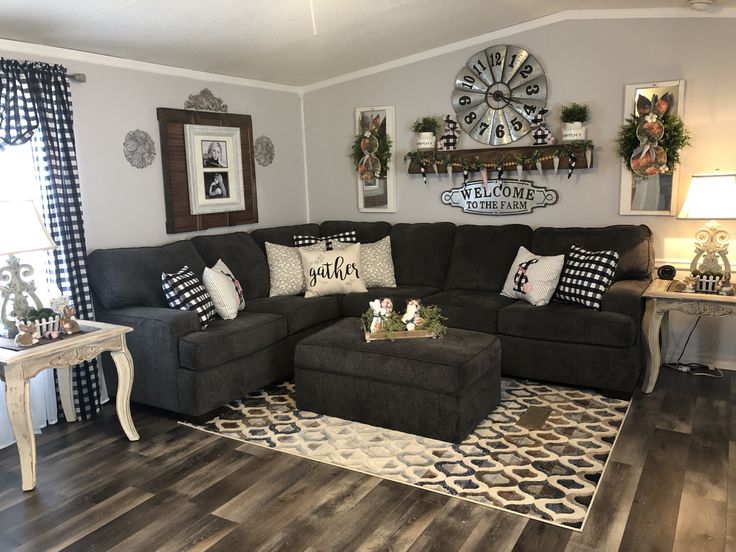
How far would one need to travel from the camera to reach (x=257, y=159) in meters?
5.29

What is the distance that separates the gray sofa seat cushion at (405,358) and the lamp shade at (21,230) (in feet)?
4.86

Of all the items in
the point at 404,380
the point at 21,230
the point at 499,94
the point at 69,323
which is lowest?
the point at 404,380

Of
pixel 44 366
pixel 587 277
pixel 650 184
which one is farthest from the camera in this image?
pixel 650 184

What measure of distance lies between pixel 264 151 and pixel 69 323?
2.63 m

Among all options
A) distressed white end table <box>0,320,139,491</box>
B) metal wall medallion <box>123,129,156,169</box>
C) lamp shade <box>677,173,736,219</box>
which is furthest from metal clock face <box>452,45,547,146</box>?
distressed white end table <box>0,320,139,491</box>

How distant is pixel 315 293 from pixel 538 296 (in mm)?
1626

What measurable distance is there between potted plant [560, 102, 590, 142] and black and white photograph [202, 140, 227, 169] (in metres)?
2.62

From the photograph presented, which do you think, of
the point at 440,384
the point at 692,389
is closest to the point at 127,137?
the point at 440,384

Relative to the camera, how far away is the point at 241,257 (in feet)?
15.3

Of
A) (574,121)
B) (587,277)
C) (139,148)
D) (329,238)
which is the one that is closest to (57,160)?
(139,148)

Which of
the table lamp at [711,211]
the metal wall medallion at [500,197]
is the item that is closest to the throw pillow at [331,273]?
the metal wall medallion at [500,197]

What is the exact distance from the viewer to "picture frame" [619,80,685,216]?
4.20m

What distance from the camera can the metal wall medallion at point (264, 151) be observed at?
5.28 meters

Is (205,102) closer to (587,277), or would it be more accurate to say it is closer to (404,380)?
(404,380)
